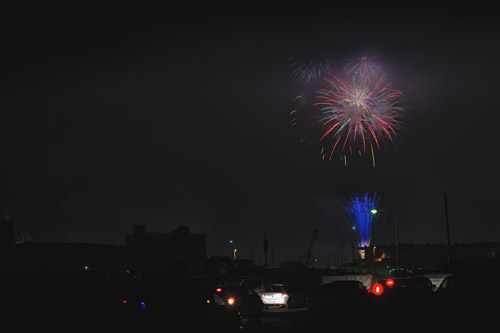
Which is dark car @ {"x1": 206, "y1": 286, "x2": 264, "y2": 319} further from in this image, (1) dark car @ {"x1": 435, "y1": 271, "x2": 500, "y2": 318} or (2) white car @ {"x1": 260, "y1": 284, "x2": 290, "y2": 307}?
(1) dark car @ {"x1": 435, "y1": 271, "x2": 500, "y2": 318}

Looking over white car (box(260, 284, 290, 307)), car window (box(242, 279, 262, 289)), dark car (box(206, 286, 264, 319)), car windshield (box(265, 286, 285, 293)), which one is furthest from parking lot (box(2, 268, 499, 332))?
car window (box(242, 279, 262, 289))

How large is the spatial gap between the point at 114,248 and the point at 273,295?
86.8 metres

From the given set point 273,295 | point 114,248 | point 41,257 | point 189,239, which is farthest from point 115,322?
point 189,239

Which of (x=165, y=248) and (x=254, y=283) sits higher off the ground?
(x=165, y=248)

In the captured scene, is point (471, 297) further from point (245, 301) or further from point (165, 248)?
point (165, 248)

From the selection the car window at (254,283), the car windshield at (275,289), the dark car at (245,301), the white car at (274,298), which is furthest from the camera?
the car window at (254,283)

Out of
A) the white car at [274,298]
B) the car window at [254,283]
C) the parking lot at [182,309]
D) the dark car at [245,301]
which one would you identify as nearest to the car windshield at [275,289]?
the white car at [274,298]

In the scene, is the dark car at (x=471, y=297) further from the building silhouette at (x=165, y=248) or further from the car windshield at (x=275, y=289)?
the building silhouette at (x=165, y=248)

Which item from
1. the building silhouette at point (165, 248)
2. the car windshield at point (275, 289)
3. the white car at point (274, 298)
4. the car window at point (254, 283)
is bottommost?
the white car at point (274, 298)

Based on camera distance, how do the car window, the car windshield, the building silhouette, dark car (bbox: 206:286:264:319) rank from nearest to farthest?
1. dark car (bbox: 206:286:264:319)
2. the car windshield
3. the car window
4. the building silhouette

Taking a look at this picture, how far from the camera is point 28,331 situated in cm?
906

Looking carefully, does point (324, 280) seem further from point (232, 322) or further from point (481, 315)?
point (481, 315)

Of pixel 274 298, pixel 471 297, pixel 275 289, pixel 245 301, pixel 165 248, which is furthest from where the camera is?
pixel 165 248

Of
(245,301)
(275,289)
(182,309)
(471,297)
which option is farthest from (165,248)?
(471,297)
